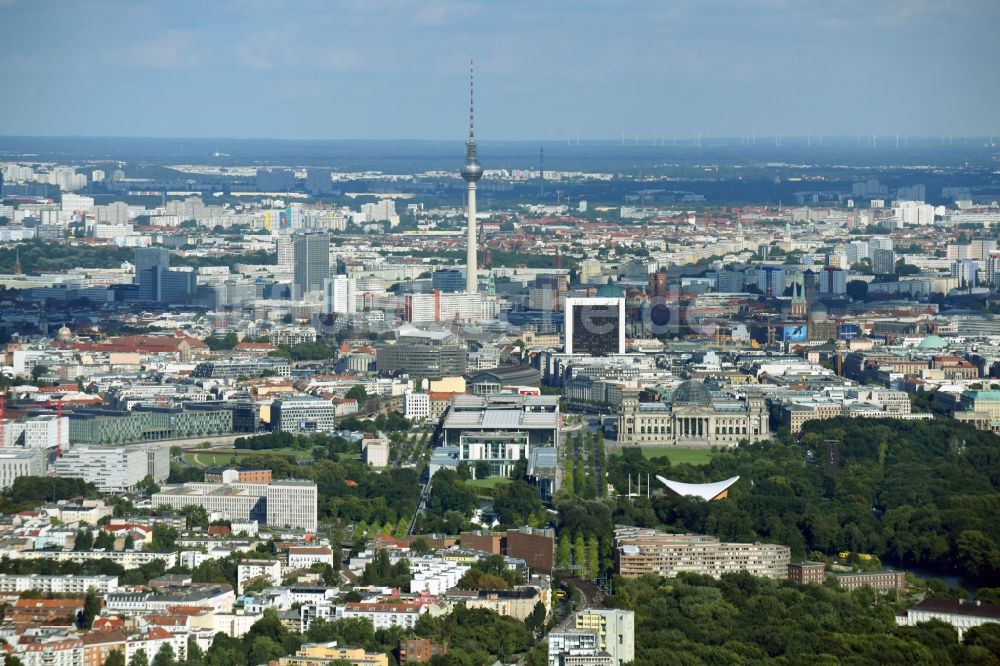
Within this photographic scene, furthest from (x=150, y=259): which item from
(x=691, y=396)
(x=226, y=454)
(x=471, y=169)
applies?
(x=226, y=454)

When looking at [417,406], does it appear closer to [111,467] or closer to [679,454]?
[679,454]

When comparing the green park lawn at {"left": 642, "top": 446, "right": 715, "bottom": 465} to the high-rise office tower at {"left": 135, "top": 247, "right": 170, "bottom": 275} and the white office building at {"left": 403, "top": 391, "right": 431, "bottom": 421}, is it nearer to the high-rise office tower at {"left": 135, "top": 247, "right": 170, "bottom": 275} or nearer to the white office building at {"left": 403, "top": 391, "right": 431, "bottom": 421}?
the white office building at {"left": 403, "top": 391, "right": 431, "bottom": 421}

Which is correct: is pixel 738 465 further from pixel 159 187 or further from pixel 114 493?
pixel 159 187

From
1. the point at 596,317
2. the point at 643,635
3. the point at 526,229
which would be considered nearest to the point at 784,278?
the point at 596,317

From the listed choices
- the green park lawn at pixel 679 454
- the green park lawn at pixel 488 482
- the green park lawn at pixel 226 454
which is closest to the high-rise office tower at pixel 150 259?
the green park lawn at pixel 226 454

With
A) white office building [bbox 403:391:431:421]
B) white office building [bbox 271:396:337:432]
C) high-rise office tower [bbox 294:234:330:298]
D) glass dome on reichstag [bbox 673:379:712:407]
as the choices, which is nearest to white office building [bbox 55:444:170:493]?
white office building [bbox 271:396:337:432]

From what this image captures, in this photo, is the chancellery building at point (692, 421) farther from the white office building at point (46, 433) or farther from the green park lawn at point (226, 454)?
the white office building at point (46, 433)
